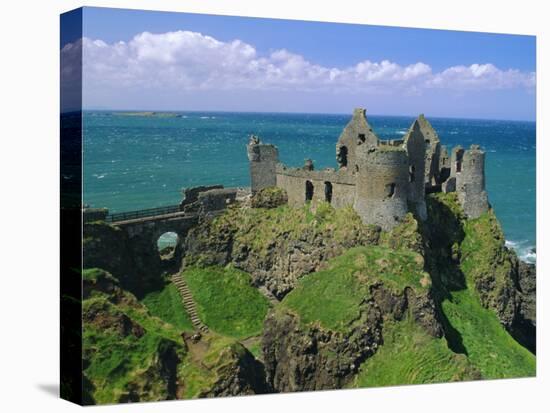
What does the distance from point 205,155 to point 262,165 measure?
30.8 feet

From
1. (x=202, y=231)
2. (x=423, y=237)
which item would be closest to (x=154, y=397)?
(x=202, y=231)

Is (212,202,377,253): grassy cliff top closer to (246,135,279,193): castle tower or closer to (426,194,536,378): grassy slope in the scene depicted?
(246,135,279,193): castle tower

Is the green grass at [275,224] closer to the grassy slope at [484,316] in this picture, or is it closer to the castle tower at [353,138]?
the castle tower at [353,138]

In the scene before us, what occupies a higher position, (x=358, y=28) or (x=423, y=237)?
(x=358, y=28)

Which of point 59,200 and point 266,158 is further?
point 266,158

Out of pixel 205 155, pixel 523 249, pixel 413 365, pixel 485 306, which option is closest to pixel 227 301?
pixel 413 365

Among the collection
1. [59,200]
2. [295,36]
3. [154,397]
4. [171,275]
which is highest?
[295,36]

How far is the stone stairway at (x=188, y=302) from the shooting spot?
110 ft

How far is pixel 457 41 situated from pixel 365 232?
8.50m

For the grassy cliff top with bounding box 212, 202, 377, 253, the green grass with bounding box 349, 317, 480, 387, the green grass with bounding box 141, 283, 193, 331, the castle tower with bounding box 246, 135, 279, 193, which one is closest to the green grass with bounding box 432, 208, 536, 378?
the green grass with bounding box 349, 317, 480, 387

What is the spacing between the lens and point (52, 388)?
91.7 feet

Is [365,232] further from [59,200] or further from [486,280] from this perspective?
[59,200]

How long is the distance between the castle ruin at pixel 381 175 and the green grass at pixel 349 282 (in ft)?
5.47

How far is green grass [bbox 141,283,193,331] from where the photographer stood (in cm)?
3231
